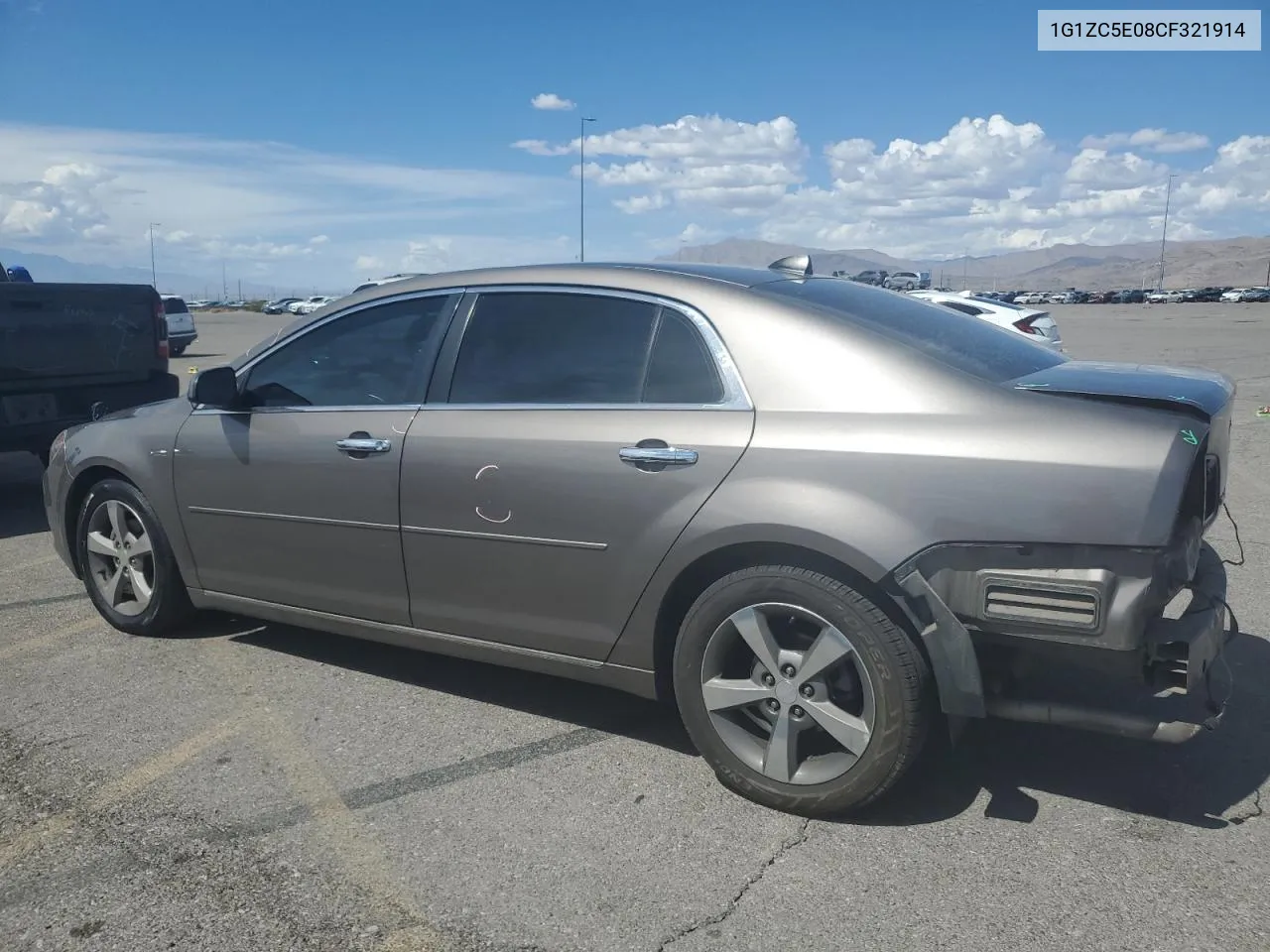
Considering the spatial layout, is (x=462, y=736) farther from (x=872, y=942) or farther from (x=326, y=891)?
(x=872, y=942)

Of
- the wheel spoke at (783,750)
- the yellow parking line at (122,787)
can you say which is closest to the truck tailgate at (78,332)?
the yellow parking line at (122,787)

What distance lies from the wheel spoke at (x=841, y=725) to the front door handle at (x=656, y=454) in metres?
0.82

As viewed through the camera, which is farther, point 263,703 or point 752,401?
point 263,703

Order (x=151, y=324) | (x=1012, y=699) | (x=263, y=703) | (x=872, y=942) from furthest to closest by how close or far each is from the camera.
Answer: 1. (x=151, y=324)
2. (x=263, y=703)
3. (x=1012, y=699)
4. (x=872, y=942)

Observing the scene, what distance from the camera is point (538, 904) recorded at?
2.76 metres

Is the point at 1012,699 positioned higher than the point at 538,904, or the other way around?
the point at 1012,699

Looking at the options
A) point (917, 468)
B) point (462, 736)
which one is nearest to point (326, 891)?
point (462, 736)

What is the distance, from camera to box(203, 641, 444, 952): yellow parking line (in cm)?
266

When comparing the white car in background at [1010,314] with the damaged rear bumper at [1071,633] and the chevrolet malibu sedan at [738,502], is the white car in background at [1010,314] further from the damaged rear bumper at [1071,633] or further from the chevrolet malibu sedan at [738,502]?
the damaged rear bumper at [1071,633]

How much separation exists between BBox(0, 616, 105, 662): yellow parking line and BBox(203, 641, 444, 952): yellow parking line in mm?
1132

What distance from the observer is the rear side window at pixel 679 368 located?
337 cm

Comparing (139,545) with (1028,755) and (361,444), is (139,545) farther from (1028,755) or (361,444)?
(1028,755)

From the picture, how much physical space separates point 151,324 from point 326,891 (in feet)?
21.1

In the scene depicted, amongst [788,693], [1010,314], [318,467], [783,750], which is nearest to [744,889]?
[783,750]
